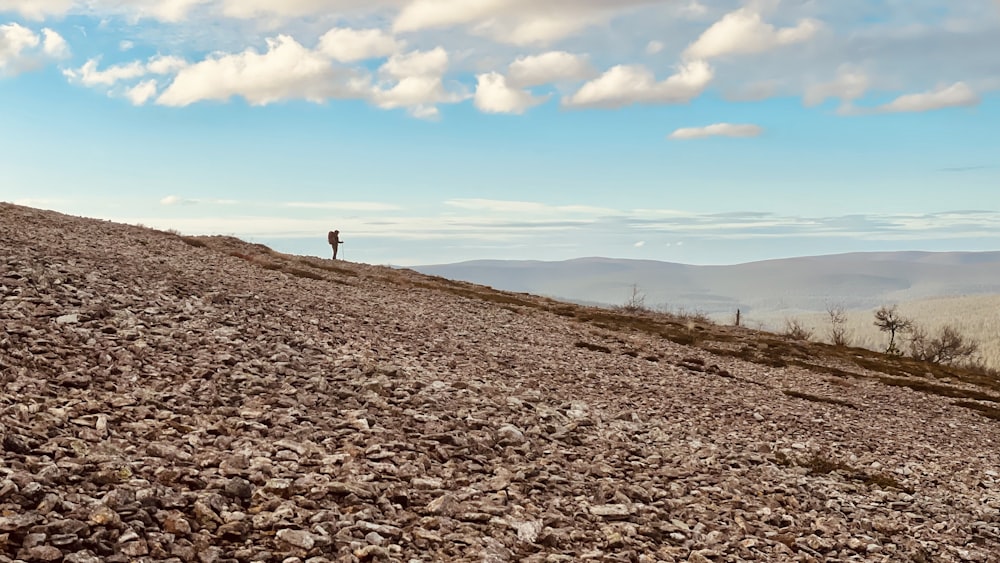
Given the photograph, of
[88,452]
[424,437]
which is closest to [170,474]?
[88,452]

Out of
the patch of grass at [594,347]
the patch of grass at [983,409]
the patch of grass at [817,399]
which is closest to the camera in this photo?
the patch of grass at [817,399]

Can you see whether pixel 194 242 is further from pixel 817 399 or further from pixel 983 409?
pixel 983 409

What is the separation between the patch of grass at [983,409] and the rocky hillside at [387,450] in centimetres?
1017

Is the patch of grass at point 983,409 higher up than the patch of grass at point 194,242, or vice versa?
the patch of grass at point 194,242

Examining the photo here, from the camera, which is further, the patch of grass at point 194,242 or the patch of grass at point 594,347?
the patch of grass at point 194,242

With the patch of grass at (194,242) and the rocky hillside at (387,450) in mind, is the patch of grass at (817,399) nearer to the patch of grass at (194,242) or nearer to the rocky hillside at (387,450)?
the rocky hillside at (387,450)

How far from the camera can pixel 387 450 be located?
13.8 metres

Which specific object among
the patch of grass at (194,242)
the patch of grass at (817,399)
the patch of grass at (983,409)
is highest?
the patch of grass at (194,242)

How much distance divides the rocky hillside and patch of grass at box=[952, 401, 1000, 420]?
10171 mm

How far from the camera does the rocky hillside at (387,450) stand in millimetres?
10125

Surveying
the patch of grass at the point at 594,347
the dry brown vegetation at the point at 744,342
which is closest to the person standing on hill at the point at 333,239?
the dry brown vegetation at the point at 744,342

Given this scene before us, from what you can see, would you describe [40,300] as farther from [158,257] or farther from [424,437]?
[158,257]

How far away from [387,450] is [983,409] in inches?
1669

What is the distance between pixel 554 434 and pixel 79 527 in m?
10.8
